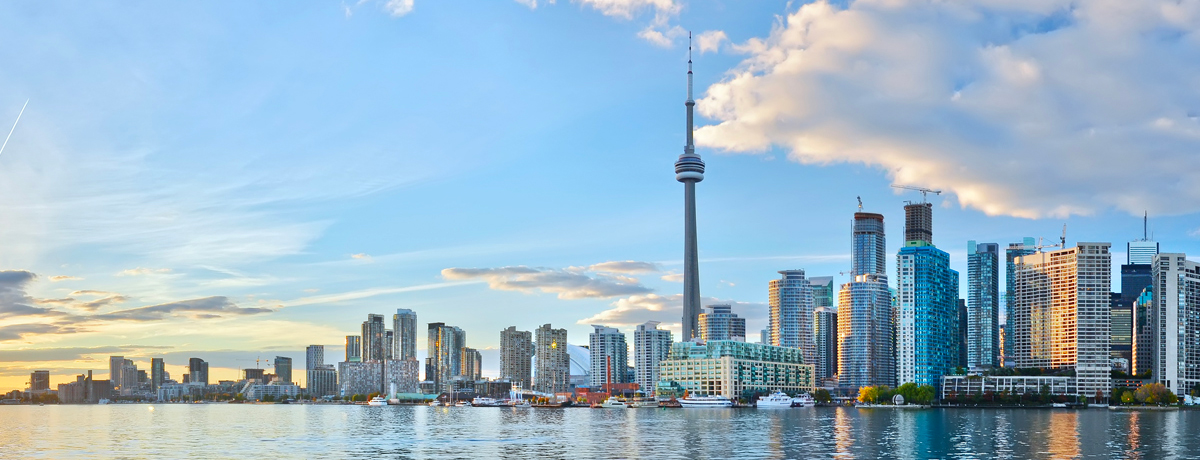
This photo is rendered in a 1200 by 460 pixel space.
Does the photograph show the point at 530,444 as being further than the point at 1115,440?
No

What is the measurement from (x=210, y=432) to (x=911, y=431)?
115m

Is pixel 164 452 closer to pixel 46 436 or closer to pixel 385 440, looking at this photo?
pixel 385 440

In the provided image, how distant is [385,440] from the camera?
146125 mm

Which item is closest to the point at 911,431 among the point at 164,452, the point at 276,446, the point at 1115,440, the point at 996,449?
the point at 1115,440

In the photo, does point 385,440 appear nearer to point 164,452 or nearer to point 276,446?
point 276,446

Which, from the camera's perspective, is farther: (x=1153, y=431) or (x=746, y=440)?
(x=1153, y=431)

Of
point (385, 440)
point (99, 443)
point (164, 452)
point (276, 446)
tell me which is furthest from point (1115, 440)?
point (99, 443)

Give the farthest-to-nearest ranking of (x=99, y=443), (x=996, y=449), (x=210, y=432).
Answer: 1. (x=210, y=432)
2. (x=99, y=443)
3. (x=996, y=449)

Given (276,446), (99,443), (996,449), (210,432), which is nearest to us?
(996,449)

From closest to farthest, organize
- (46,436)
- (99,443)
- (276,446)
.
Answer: (276,446)
(99,443)
(46,436)

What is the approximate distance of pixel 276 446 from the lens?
134 m

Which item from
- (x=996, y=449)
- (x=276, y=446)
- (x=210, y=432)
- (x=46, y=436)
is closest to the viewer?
(x=996, y=449)

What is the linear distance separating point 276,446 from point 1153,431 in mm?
135200

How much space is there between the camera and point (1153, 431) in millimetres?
171125
